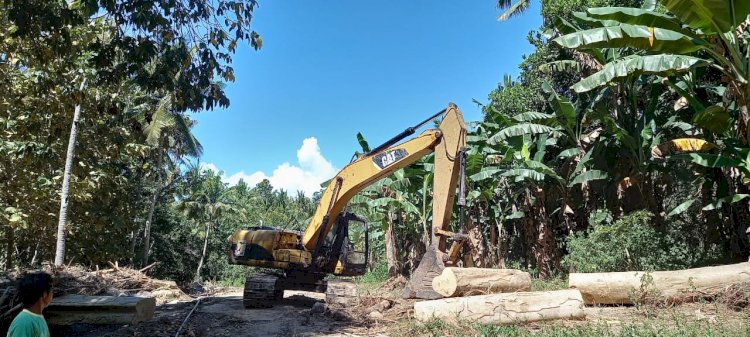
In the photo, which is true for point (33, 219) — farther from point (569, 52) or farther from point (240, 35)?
point (569, 52)

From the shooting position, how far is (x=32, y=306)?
3.10 meters

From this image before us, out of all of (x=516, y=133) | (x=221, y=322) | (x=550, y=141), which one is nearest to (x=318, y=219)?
(x=221, y=322)

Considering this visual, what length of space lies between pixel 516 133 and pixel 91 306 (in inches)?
364

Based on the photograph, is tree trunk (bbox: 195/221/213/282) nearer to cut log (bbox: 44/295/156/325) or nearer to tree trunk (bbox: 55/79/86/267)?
tree trunk (bbox: 55/79/86/267)

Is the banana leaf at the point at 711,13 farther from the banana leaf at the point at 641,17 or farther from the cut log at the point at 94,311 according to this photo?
the cut log at the point at 94,311

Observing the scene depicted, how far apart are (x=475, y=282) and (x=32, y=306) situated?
559cm

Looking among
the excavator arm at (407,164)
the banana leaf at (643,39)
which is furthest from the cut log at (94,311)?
the banana leaf at (643,39)

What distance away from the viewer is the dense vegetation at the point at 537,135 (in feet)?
19.4

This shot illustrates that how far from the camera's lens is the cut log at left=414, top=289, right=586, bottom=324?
6660mm

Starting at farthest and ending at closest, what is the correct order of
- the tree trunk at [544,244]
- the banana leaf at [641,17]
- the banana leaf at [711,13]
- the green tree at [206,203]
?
the green tree at [206,203] → the tree trunk at [544,244] → the banana leaf at [641,17] → the banana leaf at [711,13]

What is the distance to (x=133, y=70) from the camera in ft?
18.4

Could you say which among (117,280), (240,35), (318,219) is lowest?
(117,280)

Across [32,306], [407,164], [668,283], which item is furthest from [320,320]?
[32,306]

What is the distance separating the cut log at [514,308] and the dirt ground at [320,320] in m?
0.15
